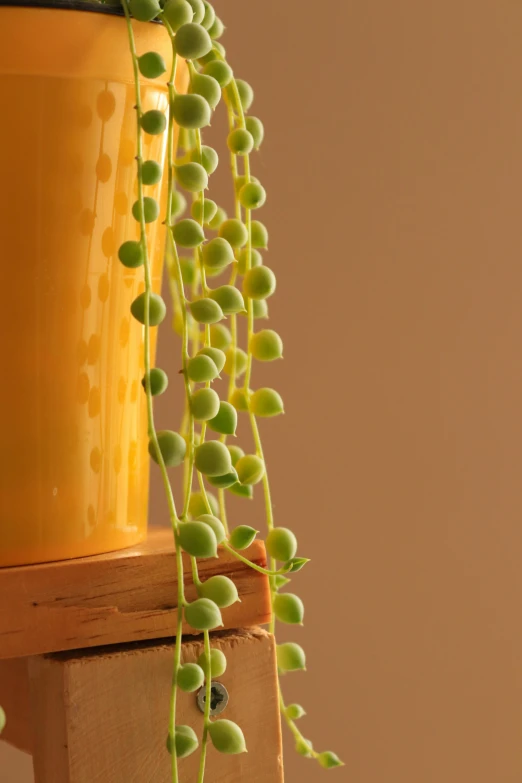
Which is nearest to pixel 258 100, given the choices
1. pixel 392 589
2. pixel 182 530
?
pixel 392 589

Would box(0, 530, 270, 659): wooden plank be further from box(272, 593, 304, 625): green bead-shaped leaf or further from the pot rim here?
the pot rim

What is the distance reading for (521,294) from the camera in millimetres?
1115

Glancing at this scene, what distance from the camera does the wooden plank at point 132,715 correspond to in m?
0.38

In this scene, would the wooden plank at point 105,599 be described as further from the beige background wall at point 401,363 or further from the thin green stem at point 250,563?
the beige background wall at point 401,363

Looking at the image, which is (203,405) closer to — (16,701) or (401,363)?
(16,701)

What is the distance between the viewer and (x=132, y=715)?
15.3 inches

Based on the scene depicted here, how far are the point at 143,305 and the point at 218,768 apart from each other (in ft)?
0.63

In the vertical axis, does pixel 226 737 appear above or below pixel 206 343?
below

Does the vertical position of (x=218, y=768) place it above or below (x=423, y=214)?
below

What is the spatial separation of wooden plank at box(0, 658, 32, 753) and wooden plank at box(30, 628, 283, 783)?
57mm

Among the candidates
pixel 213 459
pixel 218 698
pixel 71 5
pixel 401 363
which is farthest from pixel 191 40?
pixel 401 363

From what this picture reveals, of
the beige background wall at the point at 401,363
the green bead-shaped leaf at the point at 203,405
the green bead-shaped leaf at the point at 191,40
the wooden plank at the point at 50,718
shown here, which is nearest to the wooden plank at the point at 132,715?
the wooden plank at the point at 50,718

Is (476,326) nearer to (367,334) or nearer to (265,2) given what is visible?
(367,334)

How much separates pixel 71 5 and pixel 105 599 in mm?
233
